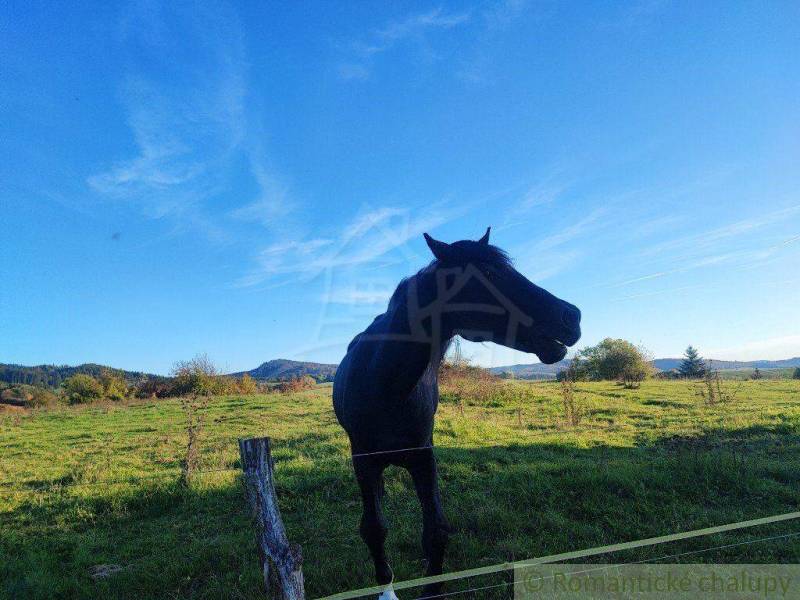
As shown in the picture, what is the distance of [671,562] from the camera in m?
3.88

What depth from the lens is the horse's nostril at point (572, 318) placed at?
2621 millimetres

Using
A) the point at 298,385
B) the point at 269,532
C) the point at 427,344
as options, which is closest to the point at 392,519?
the point at 269,532

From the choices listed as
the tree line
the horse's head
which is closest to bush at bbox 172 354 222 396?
the tree line

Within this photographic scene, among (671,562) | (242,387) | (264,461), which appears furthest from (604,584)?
(242,387)

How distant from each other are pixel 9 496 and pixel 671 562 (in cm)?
948

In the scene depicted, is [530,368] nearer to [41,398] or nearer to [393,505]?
[393,505]

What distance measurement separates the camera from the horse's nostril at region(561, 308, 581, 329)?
2621mm

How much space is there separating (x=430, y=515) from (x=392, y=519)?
7.21ft

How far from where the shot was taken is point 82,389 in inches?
1336

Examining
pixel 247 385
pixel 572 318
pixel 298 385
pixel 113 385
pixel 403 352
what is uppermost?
pixel 113 385

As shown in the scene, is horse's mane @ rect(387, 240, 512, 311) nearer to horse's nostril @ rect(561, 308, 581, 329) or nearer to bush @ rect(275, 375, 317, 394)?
horse's nostril @ rect(561, 308, 581, 329)

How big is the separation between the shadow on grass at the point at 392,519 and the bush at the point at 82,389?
31978 millimetres

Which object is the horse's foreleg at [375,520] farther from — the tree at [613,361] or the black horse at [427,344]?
the tree at [613,361]

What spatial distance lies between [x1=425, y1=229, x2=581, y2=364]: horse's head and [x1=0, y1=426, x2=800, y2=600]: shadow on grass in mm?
2347
